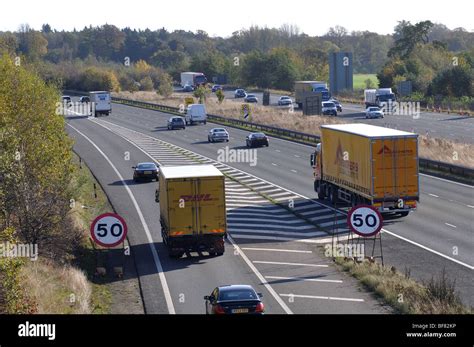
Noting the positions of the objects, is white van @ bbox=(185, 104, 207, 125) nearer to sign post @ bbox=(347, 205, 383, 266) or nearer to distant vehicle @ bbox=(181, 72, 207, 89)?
distant vehicle @ bbox=(181, 72, 207, 89)

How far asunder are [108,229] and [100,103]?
82514 millimetres

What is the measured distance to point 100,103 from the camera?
104m

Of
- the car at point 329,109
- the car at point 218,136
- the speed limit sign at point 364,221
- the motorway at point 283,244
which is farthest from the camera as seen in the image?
the car at point 329,109

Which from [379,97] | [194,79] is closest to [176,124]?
[379,97]

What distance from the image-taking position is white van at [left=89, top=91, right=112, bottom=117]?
104250mm

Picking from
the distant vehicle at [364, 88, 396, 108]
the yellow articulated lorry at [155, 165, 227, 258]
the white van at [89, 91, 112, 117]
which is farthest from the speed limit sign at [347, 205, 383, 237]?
the white van at [89, 91, 112, 117]

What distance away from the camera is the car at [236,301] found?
19.0m

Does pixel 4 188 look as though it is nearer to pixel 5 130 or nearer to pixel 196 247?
pixel 5 130

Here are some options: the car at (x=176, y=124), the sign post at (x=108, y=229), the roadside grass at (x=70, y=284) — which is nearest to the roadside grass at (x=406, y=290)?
the sign post at (x=108, y=229)

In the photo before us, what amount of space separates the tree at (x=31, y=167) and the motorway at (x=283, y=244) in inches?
137

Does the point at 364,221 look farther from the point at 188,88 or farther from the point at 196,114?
the point at 188,88

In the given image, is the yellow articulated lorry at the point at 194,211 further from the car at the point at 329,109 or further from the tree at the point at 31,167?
the car at the point at 329,109
